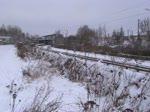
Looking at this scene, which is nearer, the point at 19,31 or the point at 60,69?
the point at 60,69

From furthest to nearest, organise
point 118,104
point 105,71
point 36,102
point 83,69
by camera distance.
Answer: point 83,69, point 105,71, point 118,104, point 36,102

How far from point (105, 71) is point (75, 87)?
2.05 metres

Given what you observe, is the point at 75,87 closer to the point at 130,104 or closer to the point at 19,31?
the point at 130,104

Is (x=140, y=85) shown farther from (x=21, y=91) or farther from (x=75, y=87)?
(x=21, y=91)

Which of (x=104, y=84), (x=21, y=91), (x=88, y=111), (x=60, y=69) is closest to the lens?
(x=88, y=111)

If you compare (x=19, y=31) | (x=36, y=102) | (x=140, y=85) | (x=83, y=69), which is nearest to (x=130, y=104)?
(x=140, y=85)

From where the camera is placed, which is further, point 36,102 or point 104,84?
point 104,84

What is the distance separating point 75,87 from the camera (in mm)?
8930

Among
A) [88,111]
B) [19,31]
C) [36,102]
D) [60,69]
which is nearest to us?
[88,111]

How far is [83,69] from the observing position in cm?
1127

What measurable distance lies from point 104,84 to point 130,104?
1.72 m

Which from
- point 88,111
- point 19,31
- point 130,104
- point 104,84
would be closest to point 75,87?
point 104,84

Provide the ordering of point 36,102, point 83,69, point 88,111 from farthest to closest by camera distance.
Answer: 1. point 83,69
2. point 36,102
3. point 88,111

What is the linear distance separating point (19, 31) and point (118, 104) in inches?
6771
